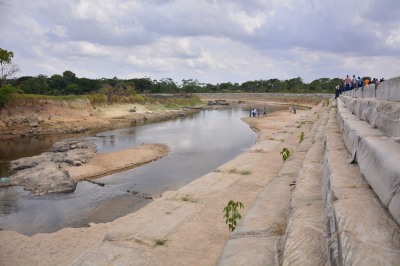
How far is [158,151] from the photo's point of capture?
20.3 meters

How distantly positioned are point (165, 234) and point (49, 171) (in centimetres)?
1078

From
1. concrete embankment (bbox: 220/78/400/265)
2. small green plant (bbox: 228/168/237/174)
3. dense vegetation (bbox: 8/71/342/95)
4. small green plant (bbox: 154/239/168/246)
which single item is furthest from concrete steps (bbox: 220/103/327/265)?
dense vegetation (bbox: 8/71/342/95)

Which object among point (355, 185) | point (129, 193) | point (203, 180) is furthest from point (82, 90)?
point (355, 185)

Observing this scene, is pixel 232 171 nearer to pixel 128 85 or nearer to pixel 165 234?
pixel 165 234

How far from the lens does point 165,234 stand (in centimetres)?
518

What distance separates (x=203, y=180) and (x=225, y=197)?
142 cm

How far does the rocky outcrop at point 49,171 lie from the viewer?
12859mm

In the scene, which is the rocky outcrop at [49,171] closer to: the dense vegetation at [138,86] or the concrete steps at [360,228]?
the concrete steps at [360,228]

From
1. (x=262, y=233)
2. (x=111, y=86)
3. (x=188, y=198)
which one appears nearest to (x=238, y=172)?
(x=188, y=198)

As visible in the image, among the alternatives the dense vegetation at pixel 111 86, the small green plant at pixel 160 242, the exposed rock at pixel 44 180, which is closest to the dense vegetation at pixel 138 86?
the dense vegetation at pixel 111 86

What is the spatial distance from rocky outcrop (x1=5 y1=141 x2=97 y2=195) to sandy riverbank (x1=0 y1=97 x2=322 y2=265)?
4007 millimetres

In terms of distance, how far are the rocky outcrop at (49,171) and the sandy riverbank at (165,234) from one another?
13.1ft

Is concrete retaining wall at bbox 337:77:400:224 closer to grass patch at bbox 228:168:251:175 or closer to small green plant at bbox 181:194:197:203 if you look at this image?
small green plant at bbox 181:194:197:203

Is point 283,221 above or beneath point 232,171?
above
